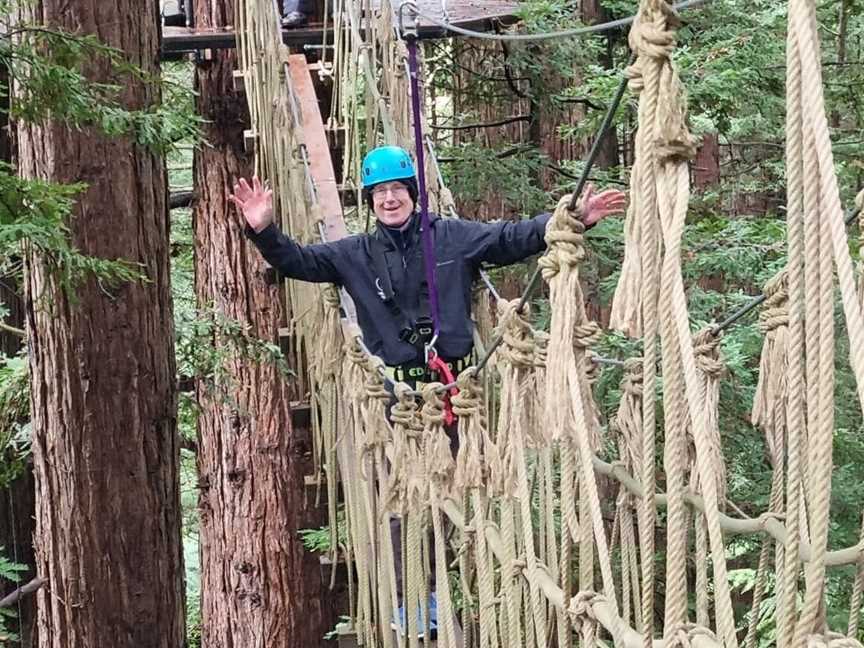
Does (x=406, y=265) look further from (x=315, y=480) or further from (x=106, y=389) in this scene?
(x=315, y=480)

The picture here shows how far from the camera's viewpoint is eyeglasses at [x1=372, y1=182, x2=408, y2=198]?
116 inches

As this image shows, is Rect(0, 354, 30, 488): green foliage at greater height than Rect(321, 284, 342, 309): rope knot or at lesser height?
lesser

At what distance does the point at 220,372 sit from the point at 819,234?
2.78 m

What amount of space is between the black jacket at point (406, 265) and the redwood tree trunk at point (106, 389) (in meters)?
0.34

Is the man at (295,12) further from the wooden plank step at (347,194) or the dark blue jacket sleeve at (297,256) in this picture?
the dark blue jacket sleeve at (297,256)

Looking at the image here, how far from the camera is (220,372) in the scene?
3.53m

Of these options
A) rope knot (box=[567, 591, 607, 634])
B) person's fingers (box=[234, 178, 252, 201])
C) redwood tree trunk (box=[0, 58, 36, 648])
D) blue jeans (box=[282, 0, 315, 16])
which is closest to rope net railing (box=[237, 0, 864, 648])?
rope knot (box=[567, 591, 607, 634])

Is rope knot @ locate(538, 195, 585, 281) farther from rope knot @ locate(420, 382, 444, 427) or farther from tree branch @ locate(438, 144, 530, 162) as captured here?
tree branch @ locate(438, 144, 530, 162)

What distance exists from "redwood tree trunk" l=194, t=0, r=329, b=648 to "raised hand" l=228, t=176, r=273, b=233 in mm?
1483

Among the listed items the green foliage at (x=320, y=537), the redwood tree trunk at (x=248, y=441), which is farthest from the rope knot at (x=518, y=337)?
the redwood tree trunk at (x=248, y=441)

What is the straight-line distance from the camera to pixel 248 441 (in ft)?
14.5

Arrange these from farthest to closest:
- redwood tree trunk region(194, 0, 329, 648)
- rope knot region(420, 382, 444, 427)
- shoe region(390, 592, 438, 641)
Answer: redwood tree trunk region(194, 0, 329, 648)
shoe region(390, 592, 438, 641)
rope knot region(420, 382, 444, 427)

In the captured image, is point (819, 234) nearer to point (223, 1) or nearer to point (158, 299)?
point (158, 299)

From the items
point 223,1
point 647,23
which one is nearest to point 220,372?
point 223,1
